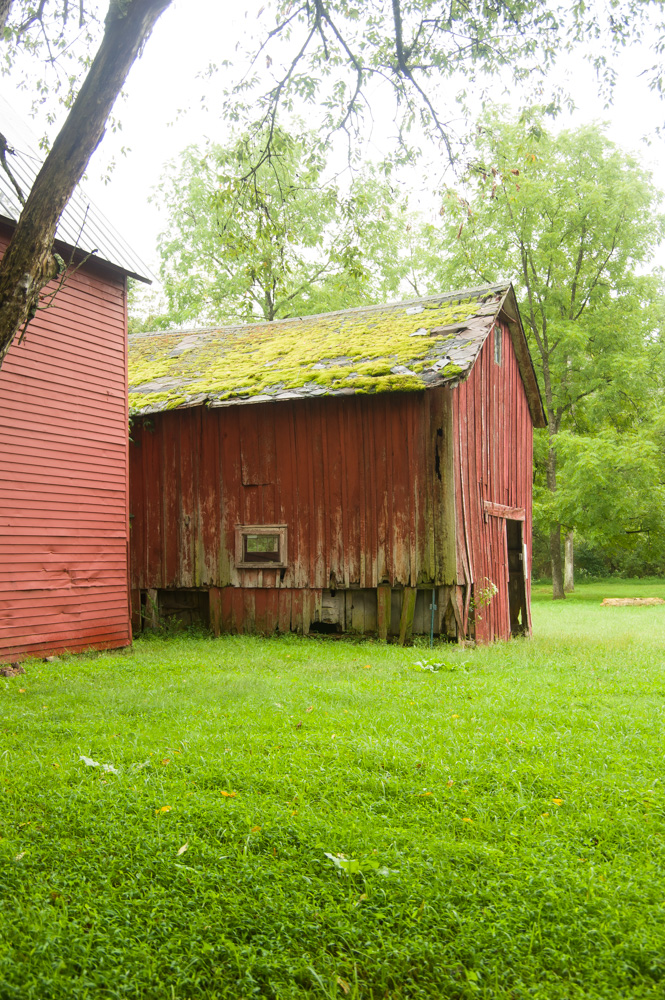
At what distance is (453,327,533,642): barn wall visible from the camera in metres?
12.6

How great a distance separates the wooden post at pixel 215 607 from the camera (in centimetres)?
1398

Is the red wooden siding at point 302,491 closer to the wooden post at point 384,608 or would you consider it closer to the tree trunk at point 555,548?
the wooden post at point 384,608

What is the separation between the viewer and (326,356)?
45.5 feet

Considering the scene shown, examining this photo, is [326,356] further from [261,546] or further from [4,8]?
[4,8]

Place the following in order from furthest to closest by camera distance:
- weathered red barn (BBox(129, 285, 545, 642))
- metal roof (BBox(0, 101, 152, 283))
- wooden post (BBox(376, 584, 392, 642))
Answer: wooden post (BBox(376, 584, 392, 642)) → weathered red barn (BBox(129, 285, 545, 642)) → metal roof (BBox(0, 101, 152, 283))

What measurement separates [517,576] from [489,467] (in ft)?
12.0

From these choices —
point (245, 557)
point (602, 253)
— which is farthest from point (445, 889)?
point (602, 253)

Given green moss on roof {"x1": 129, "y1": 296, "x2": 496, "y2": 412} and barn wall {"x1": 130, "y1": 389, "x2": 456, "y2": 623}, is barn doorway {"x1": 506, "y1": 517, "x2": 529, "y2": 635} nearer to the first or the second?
barn wall {"x1": 130, "y1": 389, "x2": 456, "y2": 623}

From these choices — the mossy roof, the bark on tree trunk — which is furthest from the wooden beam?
the bark on tree trunk

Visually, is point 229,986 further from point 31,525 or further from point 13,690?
point 31,525

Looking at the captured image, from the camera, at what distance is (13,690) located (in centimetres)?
790

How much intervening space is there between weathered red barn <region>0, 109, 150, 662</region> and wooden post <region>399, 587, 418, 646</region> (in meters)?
4.55

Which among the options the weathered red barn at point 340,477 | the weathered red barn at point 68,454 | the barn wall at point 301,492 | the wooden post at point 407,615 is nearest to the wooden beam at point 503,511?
the weathered red barn at point 340,477

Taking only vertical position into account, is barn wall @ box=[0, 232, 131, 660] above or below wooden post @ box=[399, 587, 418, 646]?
above
